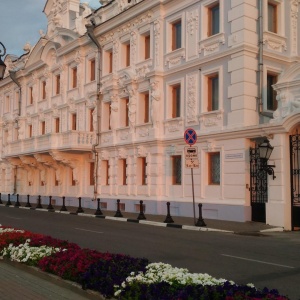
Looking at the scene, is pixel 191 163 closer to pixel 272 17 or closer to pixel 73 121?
pixel 272 17

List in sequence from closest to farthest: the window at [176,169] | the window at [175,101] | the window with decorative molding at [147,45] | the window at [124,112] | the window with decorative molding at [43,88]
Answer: the window at [176,169], the window at [175,101], the window with decorative molding at [147,45], the window at [124,112], the window with decorative molding at [43,88]

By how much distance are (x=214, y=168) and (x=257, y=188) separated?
2.71m

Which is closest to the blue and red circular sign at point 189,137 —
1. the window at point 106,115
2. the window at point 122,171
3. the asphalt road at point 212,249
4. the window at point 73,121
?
the asphalt road at point 212,249

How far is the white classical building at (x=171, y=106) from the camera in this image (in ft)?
63.6

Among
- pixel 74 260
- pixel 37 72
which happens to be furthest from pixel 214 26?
pixel 37 72

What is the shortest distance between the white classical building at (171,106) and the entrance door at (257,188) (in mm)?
55

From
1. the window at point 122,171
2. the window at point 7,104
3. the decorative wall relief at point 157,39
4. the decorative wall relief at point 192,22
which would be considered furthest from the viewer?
Answer: the window at point 7,104

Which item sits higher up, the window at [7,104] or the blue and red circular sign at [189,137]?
the window at [7,104]

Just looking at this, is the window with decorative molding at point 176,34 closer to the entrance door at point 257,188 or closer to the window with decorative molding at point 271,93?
the window with decorative molding at point 271,93

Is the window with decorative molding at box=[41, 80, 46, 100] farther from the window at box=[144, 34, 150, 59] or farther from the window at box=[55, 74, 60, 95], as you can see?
the window at box=[144, 34, 150, 59]

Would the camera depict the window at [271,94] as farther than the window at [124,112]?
No

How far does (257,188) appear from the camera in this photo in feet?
63.8

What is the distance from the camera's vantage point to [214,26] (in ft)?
72.5

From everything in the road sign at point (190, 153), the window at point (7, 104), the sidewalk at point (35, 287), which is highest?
the window at point (7, 104)
